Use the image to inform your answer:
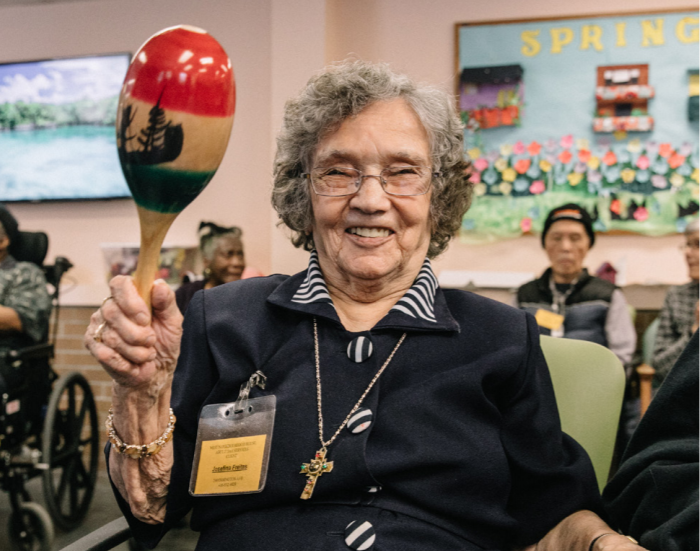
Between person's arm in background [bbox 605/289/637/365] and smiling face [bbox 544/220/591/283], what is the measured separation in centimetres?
24

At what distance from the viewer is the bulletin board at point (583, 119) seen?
141 inches

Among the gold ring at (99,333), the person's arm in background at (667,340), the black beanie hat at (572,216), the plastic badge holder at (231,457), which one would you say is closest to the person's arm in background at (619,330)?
the person's arm in background at (667,340)

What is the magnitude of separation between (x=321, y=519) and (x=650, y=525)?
510 millimetres

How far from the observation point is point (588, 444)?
1.28 metres

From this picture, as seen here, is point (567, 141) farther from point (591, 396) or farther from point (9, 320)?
point (9, 320)

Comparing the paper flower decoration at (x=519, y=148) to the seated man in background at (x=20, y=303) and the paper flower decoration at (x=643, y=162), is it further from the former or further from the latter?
the seated man in background at (x=20, y=303)

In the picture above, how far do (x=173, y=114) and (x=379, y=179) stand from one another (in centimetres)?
57

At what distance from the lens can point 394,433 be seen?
3.58ft

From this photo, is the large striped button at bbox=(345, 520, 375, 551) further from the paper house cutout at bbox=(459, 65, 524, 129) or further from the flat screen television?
the flat screen television

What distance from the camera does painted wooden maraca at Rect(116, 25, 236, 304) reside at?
68 cm

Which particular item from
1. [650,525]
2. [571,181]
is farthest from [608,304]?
[650,525]

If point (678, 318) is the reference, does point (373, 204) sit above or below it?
above

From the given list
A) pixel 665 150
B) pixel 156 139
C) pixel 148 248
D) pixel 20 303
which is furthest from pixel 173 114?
pixel 665 150

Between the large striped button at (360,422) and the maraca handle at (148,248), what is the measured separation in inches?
18.1
